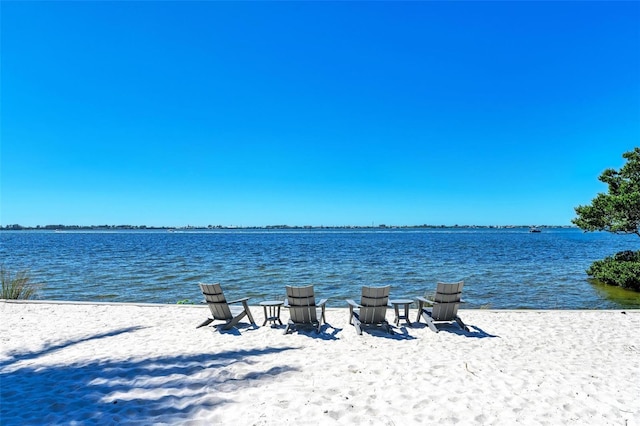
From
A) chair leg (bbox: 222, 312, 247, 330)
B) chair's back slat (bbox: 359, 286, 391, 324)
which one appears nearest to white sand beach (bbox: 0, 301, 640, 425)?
chair leg (bbox: 222, 312, 247, 330)

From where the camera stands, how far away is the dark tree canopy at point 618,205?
16.4 metres

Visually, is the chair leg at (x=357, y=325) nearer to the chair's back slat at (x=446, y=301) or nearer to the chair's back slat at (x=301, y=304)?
the chair's back slat at (x=301, y=304)

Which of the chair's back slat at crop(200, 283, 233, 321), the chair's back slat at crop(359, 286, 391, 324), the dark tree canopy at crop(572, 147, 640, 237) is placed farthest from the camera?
the dark tree canopy at crop(572, 147, 640, 237)

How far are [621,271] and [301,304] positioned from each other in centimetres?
1701

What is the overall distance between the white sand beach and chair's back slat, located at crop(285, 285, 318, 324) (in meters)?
0.32

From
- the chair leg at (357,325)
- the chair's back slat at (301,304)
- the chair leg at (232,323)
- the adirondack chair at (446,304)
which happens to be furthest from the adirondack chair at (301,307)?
the adirondack chair at (446,304)

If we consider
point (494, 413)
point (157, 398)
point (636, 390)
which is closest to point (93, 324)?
point (157, 398)

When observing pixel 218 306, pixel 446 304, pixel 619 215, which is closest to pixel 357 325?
pixel 446 304

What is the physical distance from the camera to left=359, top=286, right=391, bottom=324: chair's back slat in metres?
7.62

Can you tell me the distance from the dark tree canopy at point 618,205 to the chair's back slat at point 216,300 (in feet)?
58.1

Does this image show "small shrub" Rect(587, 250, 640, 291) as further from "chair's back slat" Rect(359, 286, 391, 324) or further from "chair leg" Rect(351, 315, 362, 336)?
"chair leg" Rect(351, 315, 362, 336)

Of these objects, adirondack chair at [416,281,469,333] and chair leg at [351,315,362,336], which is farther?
adirondack chair at [416,281,469,333]

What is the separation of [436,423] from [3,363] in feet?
21.5

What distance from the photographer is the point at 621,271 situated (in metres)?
16.9
